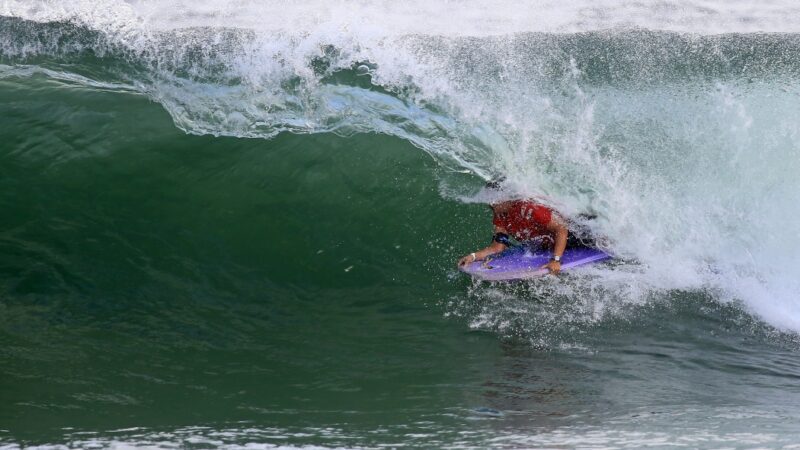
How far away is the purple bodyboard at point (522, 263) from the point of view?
640 cm

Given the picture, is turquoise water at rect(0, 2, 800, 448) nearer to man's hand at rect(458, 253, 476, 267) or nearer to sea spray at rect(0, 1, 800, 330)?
sea spray at rect(0, 1, 800, 330)

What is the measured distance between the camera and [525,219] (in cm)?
646

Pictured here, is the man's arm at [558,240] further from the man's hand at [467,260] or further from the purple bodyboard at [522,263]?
the man's hand at [467,260]

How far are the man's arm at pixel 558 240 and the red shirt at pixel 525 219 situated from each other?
0.05 m

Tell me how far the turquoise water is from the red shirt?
0.35 m

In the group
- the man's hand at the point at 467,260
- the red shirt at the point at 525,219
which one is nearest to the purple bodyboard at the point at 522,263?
the man's hand at the point at 467,260

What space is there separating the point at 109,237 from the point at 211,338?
1.66 meters

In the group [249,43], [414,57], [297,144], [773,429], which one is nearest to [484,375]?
[773,429]

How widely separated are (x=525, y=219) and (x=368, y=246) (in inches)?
56.0

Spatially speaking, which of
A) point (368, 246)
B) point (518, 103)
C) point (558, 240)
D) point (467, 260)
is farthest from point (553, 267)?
point (518, 103)

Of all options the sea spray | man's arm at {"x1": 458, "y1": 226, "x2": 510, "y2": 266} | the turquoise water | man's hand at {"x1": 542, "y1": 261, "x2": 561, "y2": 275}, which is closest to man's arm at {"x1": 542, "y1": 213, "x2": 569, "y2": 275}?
man's hand at {"x1": 542, "y1": 261, "x2": 561, "y2": 275}

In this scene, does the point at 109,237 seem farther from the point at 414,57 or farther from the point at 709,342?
the point at 709,342

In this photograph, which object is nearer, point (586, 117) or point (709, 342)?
point (709, 342)

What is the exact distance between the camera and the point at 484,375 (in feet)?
17.4
